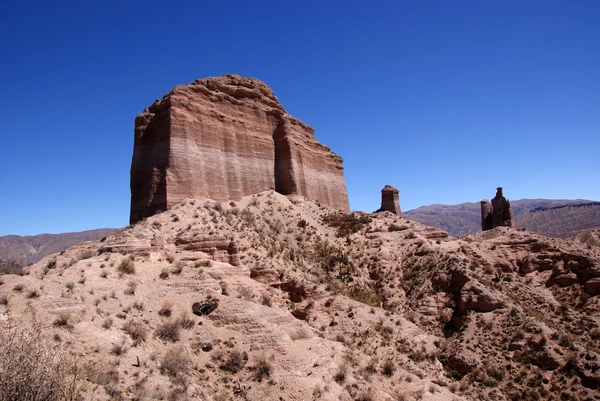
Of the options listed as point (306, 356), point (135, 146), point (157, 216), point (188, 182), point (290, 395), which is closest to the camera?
point (290, 395)

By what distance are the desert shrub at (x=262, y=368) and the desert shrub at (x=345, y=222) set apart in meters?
21.6

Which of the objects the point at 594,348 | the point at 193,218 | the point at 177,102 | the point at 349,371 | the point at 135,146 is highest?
the point at 177,102

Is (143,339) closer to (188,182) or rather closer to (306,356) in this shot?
(306,356)

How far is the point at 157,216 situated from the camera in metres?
24.5

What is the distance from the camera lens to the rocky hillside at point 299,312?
42.9 feet

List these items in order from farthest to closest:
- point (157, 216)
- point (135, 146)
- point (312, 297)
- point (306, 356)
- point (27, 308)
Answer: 1. point (135, 146)
2. point (157, 216)
3. point (312, 297)
4. point (306, 356)
5. point (27, 308)

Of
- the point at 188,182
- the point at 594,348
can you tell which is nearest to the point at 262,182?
the point at 188,182

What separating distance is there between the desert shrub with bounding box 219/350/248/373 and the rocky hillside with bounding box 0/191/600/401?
0.05 metres

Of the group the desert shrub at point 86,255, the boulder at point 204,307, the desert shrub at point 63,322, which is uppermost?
the desert shrub at point 86,255

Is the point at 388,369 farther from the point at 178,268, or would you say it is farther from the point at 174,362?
the point at 178,268

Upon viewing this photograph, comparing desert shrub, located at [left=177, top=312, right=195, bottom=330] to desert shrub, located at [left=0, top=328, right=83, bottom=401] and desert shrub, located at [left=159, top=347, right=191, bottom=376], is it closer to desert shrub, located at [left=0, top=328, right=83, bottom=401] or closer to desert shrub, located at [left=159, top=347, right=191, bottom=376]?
desert shrub, located at [left=159, top=347, right=191, bottom=376]

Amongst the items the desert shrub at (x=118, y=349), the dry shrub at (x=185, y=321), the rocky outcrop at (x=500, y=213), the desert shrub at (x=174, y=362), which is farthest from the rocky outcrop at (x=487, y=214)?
the desert shrub at (x=118, y=349)

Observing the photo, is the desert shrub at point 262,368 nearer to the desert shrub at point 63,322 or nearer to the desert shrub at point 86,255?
the desert shrub at point 63,322

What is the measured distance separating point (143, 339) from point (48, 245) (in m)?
139
